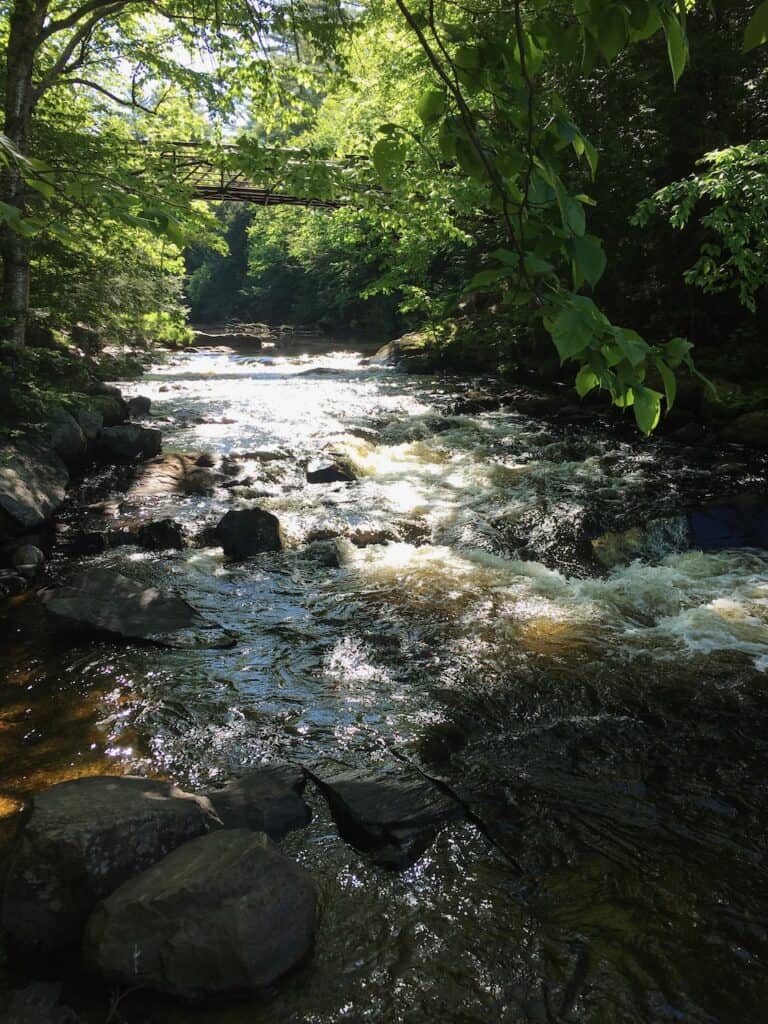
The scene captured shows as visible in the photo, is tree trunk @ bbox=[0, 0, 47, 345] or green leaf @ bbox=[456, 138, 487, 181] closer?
green leaf @ bbox=[456, 138, 487, 181]

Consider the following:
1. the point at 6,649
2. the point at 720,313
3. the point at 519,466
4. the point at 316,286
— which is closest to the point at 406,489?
the point at 519,466

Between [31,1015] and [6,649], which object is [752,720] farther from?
[6,649]

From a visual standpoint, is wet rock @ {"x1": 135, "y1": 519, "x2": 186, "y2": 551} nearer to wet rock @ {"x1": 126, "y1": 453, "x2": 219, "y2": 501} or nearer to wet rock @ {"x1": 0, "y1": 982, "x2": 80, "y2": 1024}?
wet rock @ {"x1": 126, "y1": 453, "x2": 219, "y2": 501}

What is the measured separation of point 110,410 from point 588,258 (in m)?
12.2

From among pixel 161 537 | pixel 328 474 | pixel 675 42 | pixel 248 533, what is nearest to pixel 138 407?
pixel 328 474

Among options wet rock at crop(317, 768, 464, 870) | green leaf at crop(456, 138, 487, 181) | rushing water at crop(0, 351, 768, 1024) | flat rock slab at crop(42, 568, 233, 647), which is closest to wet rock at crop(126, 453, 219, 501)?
rushing water at crop(0, 351, 768, 1024)

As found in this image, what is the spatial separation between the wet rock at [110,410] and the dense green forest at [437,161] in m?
1.28

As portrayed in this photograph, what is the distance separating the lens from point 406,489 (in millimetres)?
9875

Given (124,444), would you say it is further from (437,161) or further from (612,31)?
(612,31)

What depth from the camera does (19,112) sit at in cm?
903

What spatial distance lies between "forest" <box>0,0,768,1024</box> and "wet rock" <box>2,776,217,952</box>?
2 centimetres

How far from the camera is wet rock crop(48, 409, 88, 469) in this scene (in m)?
9.35

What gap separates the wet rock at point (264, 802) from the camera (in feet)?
11.4

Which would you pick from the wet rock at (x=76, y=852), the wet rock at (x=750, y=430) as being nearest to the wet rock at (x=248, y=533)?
the wet rock at (x=76, y=852)
